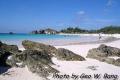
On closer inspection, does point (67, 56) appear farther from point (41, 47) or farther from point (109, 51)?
point (109, 51)

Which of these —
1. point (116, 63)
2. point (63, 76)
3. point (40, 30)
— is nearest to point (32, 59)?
point (63, 76)

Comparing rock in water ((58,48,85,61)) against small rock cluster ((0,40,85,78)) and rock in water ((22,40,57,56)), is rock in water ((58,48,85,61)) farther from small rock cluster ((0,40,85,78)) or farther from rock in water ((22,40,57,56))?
rock in water ((22,40,57,56))

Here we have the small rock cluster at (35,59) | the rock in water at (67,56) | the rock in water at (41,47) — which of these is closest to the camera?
the small rock cluster at (35,59)

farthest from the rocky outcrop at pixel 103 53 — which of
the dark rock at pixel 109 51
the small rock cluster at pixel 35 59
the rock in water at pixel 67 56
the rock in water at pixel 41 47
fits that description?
the rock in water at pixel 41 47

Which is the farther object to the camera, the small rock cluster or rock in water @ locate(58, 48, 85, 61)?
rock in water @ locate(58, 48, 85, 61)

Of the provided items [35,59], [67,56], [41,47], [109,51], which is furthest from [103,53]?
[35,59]

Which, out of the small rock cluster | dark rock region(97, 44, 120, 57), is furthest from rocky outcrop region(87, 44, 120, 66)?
the small rock cluster

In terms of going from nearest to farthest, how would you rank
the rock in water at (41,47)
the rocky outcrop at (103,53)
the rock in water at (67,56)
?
the rock in water at (67,56)
the rocky outcrop at (103,53)
the rock in water at (41,47)

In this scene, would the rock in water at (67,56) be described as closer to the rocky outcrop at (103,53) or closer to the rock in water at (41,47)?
the rock in water at (41,47)

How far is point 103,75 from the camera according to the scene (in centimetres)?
697

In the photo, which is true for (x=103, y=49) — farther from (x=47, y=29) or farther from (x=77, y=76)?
(x=47, y=29)

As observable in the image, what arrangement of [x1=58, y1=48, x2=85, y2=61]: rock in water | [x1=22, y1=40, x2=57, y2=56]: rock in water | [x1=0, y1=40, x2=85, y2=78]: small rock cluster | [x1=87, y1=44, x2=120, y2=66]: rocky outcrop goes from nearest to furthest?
[x1=0, y1=40, x2=85, y2=78]: small rock cluster, [x1=58, y1=48, x2=85, y2=61]: rock in water, [x1=87, y1=44, x2=120, y2=66]: rocky outcrop, [x1=22, y1=40, x2=57, y2=56]: rock in water

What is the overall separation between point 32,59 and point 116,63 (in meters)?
3.47

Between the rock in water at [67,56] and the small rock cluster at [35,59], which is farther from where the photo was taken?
the rock in water at [67,56]
